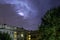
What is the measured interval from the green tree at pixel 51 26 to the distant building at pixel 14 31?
22.0 meters

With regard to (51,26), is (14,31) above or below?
above

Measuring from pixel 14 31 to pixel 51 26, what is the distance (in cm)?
2662

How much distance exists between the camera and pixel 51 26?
93.3 ft

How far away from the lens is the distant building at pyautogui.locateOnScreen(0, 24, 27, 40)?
50.2 metres

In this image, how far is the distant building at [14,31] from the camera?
50.2 m

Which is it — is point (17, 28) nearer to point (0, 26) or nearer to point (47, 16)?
point (0, 26)

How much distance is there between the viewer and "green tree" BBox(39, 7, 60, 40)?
90.5 ft

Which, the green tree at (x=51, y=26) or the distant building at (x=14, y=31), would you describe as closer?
the green tree at (x=51, y=26)

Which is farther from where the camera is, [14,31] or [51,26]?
[14,31]

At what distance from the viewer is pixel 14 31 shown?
53719mm

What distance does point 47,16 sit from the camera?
29.8m

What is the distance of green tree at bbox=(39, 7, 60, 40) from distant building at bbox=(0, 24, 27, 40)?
72.1 ft

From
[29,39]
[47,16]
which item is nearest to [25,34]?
[29,39]

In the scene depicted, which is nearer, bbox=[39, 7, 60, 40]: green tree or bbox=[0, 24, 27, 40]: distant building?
bbox=[39, 7, 60, 40]: green tree
